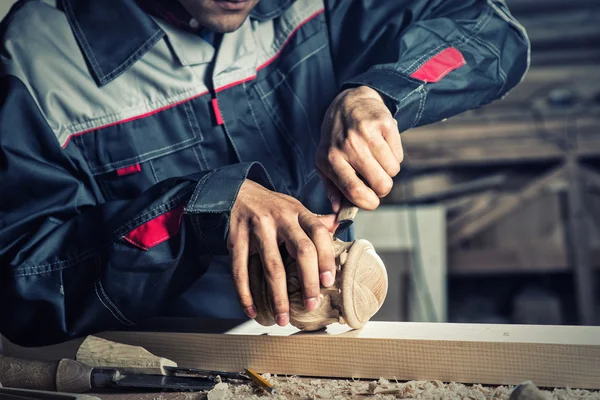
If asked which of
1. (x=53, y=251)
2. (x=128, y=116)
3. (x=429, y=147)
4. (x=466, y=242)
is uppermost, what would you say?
(x=128, y=116)

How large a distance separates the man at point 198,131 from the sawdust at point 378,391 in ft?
0.28

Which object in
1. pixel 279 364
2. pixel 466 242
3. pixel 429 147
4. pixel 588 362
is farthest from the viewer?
pixel 466 242

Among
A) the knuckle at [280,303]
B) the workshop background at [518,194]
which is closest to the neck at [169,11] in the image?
the knuckle at [280,303]

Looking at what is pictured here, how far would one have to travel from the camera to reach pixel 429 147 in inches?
120

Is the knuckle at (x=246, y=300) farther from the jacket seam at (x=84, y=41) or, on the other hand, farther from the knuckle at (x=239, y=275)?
the jacket seam at (x=84, y=41)

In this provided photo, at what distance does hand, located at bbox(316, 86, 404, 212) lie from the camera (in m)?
0.93

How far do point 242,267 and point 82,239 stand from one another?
0.29 meters

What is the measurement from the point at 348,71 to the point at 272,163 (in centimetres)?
24

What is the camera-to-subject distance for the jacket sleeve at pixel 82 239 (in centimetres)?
97

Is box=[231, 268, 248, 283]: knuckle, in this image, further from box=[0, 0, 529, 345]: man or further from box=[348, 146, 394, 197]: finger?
box=[348, 146, 394, 197]: finger

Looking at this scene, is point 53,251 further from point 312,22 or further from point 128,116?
point 312,22

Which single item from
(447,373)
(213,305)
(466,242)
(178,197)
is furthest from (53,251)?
(466,242)

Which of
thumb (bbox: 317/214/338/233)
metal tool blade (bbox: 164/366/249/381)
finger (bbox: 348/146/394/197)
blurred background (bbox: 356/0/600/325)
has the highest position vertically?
finger (bbox: 348/146/394/197)

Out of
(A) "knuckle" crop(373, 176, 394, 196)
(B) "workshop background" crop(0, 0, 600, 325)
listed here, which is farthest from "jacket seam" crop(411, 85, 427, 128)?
(B) "workshop background" crop(0, 0, 600, 325)
